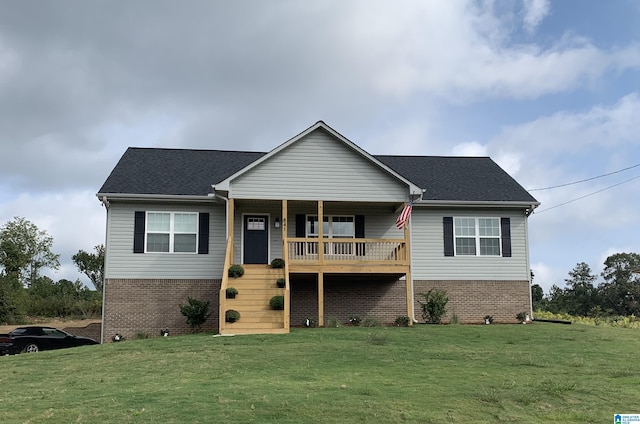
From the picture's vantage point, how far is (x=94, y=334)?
2319cm

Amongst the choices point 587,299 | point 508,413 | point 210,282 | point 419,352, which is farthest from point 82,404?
point 587,299

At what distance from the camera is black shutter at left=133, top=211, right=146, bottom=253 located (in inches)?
819

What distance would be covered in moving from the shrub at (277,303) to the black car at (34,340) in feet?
21.3

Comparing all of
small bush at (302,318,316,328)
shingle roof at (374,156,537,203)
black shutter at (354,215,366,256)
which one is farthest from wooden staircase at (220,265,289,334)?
shingle roof at (374,156,537,203)

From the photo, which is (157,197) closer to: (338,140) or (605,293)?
(338,140)

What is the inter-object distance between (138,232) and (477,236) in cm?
1204

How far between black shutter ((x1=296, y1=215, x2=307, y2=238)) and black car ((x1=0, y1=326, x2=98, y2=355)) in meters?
7.72

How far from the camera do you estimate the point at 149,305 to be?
67.7ft

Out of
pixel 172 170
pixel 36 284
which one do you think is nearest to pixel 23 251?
pixel 36 284

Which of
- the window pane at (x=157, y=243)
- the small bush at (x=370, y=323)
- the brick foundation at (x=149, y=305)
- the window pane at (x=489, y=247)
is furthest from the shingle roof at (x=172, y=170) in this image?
the window pane at (x=489, y=247)

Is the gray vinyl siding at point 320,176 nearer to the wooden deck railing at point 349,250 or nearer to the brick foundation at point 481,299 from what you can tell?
the wooden deck railing at point 349,250

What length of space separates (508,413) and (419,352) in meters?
5.00

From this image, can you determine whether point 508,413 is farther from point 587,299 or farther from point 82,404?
point 587,299

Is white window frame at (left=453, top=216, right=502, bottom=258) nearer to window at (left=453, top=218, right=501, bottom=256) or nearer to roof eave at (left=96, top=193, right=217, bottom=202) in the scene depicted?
window at (left=453, top=218, right=501, bottom=256)
